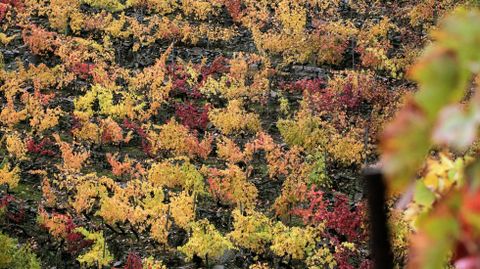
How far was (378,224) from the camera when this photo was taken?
87 cm

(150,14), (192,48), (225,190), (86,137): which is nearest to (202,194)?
(225,190)

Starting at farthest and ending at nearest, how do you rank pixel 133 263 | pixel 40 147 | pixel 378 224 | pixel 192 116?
pixel 192 116, pixel 40 147, pixel 133 263, pixel 378 224

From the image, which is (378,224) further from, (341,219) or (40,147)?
(40,147)

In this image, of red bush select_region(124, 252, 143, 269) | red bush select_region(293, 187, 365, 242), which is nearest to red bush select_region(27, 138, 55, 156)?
red bush select_region(124, 252, 143, 269)

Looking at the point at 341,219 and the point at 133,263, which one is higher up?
the point at 341,219

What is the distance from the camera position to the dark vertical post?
0.83m

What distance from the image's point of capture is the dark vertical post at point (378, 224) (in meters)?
0.83

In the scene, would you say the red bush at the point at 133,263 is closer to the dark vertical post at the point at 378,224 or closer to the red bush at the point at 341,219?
the red bush at the point at 341,219

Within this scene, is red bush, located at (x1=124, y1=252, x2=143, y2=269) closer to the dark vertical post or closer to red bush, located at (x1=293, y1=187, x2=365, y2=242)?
red bush, located at (x1=293, y1=187, x2=365, y2=242)

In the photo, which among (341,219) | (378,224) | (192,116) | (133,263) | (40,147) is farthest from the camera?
(192,116)

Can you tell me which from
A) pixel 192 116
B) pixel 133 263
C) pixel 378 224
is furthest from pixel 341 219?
pixel 378 224

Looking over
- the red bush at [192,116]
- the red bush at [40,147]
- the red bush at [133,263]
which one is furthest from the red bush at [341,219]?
the red bush at [40,147]

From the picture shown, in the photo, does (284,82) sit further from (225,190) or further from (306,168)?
(225,190)

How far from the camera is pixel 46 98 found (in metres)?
15.7
